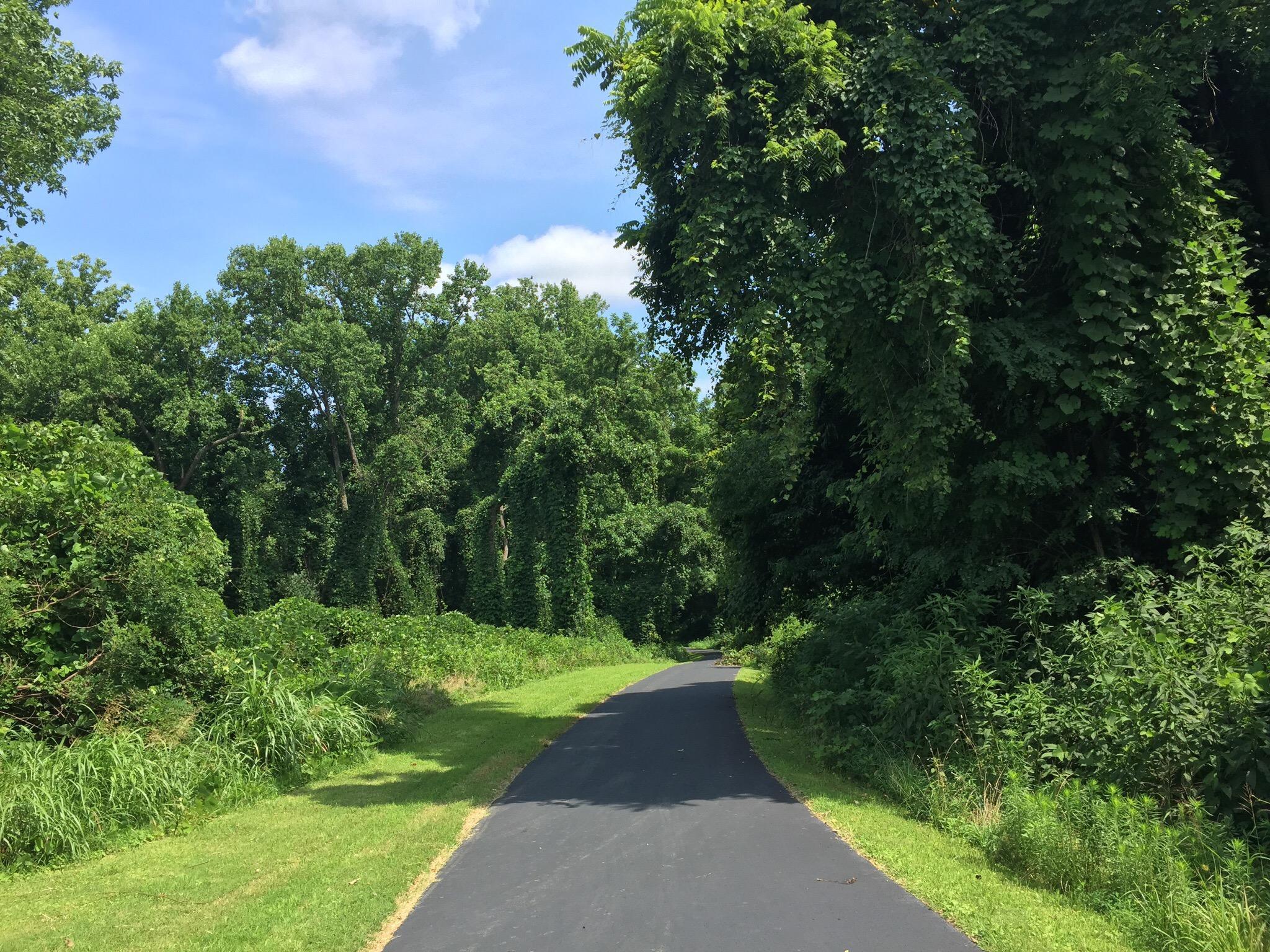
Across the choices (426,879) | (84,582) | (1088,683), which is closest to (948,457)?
(1088,683)

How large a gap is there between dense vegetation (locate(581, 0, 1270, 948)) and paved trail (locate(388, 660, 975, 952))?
91.7 inches

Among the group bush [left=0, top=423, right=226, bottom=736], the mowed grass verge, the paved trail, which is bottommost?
the paved trail

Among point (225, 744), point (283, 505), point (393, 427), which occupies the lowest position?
point (225, 744)

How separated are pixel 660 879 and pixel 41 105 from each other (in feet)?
61.3

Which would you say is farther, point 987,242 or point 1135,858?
point 987,242

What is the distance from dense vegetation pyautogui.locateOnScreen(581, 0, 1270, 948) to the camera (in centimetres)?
995

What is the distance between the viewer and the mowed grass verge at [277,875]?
226 inches

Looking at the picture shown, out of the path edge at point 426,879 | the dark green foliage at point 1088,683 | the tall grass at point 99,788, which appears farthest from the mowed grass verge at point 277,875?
the dark green foliage at point 1088,683

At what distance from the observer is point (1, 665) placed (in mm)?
9328

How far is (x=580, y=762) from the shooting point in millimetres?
12008

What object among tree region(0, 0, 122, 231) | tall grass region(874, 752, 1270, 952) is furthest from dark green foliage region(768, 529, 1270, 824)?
tree region(0, 0, 122, 231)

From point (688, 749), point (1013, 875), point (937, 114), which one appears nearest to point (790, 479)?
point (688, 749)

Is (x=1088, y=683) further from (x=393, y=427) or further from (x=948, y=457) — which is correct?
(x=393, y=427)

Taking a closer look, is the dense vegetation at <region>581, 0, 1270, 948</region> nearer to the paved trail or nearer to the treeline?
the paved trail
